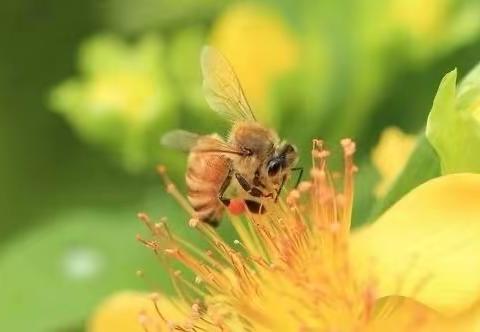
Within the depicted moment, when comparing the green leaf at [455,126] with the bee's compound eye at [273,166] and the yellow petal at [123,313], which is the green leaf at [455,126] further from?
the yellow petal at [123,313]

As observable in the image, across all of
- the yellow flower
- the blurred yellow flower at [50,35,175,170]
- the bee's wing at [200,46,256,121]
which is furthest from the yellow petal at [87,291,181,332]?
the blurred yellow flower at [50,35,175,170]

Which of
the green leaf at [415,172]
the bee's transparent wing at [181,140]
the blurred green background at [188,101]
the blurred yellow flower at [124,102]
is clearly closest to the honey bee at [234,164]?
the bee's transparent wing at [181,140]

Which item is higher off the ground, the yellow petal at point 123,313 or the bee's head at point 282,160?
the bee's head at point 282,160

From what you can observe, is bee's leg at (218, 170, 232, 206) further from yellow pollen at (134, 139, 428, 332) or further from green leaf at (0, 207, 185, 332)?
green leaf at (0, 207, 185, 332)

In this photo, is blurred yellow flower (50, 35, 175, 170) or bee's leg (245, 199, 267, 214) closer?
bee's leg (245, 199, 267, 214)

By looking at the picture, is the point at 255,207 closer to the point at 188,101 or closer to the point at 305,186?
the point at 305,186

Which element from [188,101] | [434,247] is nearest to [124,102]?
[188,101]
